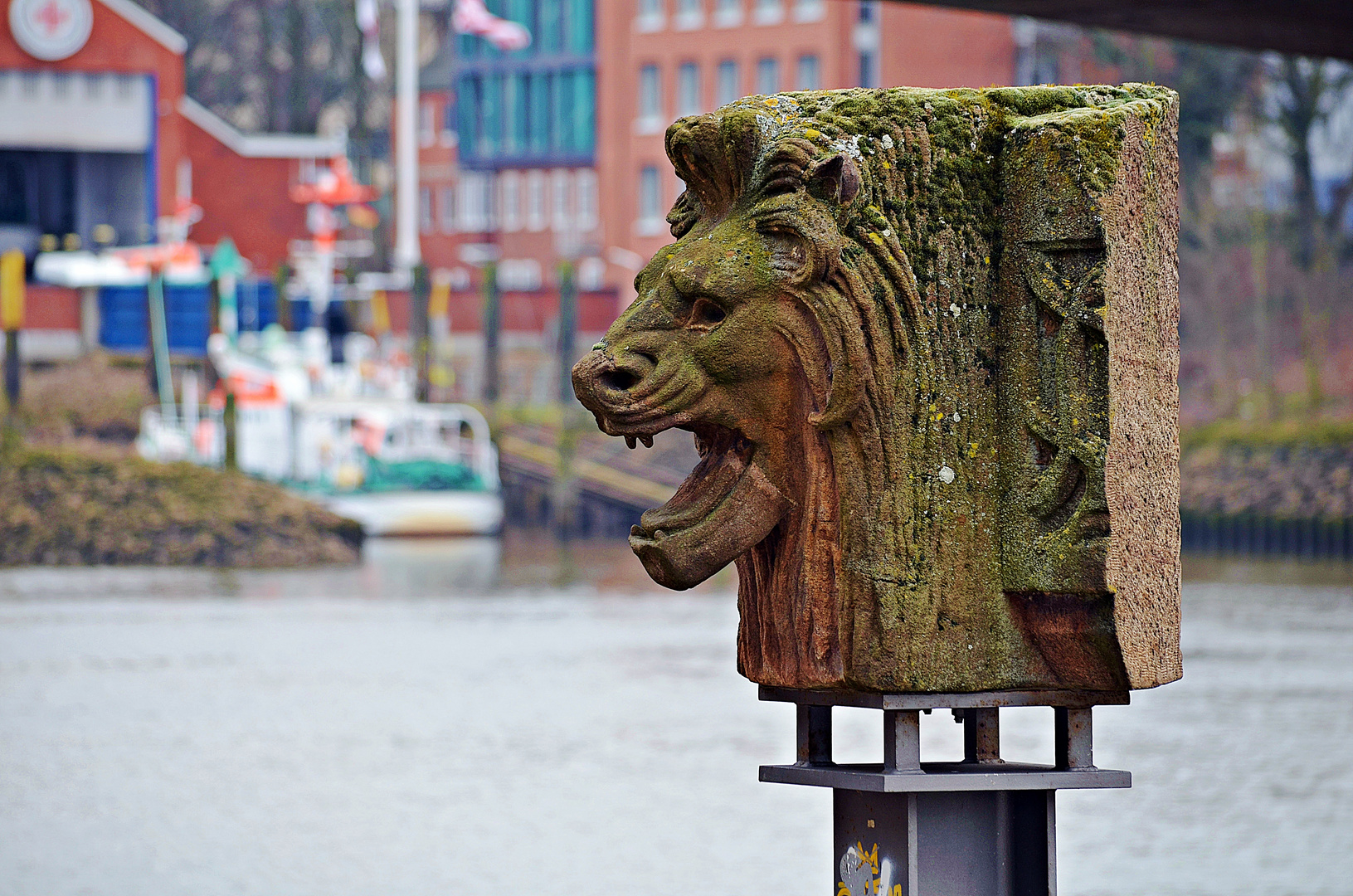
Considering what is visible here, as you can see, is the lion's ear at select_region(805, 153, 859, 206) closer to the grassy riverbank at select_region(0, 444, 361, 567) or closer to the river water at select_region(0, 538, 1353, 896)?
the river water at select_region(0, 538, 1353, 896)

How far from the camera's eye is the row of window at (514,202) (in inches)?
1844

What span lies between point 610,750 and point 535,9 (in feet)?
117

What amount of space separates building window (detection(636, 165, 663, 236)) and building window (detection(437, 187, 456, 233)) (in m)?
5.55

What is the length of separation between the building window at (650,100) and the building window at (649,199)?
0.95 m

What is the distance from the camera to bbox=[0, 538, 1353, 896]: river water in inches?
387

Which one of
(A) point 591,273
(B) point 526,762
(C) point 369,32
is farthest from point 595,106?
(B) point 526,762

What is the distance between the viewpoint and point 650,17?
4544cm

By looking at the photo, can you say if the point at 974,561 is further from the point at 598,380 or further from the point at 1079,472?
the point at 598,380

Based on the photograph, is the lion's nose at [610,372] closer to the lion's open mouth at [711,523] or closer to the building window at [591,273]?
the lion's open mouth at [711,523]

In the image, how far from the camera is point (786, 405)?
3783 mm

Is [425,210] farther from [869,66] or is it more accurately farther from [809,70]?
[869,66]

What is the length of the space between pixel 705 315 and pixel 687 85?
138 feet

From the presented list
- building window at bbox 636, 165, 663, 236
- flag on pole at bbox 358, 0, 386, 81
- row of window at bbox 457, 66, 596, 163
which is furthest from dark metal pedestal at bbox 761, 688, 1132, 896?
row of window at bbox 457, 66, 596, 163

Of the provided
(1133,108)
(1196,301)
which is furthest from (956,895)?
(1196,301)
